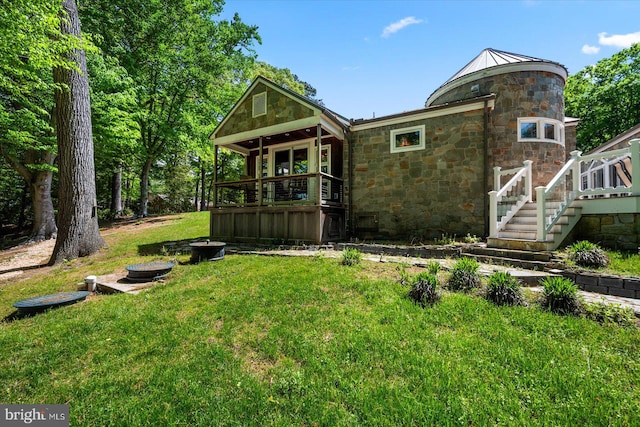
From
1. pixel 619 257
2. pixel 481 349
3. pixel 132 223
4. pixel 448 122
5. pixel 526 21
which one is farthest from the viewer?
pixel 132 223

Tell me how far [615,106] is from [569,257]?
22076mm

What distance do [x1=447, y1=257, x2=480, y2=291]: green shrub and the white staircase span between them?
214 centimetres

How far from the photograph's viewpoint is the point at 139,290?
5.18 metres

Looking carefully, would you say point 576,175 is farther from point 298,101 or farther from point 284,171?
point 284,171

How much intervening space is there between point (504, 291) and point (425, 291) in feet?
3.51

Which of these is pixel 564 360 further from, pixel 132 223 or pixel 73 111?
pixel 132 223

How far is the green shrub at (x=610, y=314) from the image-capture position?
10.0 feet

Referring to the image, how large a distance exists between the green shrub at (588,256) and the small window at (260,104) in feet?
31.6

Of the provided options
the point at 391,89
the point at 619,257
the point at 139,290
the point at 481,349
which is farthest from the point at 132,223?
the point at 619,257

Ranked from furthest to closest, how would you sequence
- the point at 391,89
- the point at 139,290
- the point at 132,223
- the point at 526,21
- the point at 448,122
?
1. the point at 132,223
2. the point at 391,89
3. the point at 448,122
4. the point at 526,21
5. the point at 139,290

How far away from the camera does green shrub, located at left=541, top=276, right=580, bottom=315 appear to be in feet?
11.0

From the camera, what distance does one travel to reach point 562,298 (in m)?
3.41

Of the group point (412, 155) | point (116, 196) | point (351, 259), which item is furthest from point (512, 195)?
point (116, 196)

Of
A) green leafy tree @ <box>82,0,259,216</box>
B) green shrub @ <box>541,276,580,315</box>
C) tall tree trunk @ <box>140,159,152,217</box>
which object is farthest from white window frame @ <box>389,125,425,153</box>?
tall tree trunk @ <box>140,159,152,217</box>
